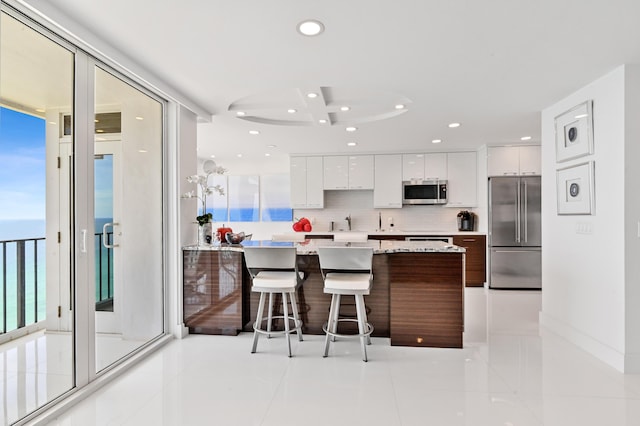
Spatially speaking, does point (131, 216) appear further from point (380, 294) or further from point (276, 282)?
point (380, 294)

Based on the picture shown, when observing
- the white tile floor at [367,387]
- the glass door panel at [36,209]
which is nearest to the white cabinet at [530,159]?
the white tile floor at [367,387]

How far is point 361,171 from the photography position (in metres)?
6.16

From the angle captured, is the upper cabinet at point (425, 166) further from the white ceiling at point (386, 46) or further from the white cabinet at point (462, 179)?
the white ceiling at point (386, 46)

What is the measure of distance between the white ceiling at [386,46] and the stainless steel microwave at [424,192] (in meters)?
2.31

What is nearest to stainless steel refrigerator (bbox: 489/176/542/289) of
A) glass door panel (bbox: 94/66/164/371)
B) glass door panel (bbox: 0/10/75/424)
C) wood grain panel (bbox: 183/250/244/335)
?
wood grain panel (bbox: 183/250/244/335)

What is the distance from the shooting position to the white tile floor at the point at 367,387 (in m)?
2.03

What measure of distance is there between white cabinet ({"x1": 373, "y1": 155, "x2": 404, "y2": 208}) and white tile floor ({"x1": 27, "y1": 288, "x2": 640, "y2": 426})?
319 cm

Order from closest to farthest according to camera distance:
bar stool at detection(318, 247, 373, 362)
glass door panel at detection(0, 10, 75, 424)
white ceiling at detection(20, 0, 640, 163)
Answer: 1. white ceiling at detection(20, 0, 640, 163)
2. glass door panel at detection(0, 10, 75, 424)
3. bar stool at detection(318, 247, 373, 362)

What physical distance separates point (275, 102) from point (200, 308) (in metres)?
2.41

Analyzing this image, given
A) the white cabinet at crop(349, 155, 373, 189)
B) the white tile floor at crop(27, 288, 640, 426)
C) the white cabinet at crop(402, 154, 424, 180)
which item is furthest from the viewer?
the white cabinet at crop(349, 155, 373, 189)

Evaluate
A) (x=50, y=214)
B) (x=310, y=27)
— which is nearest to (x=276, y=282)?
(x=50, y=214)

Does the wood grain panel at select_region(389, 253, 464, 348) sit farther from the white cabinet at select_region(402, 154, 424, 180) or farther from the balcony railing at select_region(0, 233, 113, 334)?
the white cabinet at select_region(402, 154, 424, 180)

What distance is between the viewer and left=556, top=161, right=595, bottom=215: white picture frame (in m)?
2.98

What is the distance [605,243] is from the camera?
9.34 feet
